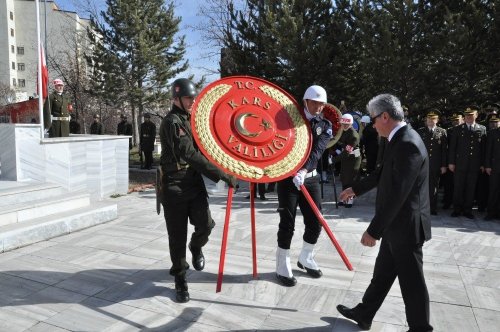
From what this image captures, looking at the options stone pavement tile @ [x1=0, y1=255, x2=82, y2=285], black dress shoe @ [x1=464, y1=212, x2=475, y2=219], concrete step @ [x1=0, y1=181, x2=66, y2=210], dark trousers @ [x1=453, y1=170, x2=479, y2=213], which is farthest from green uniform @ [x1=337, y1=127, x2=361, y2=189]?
stone pavement tile @ [x1=0, y1=255, x2=82, y2=285]

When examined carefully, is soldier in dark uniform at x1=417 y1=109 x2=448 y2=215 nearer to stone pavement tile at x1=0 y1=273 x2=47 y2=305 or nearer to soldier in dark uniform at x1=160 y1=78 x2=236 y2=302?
soldier in dark uniform at x1=160 y1=78 x2=236 y2=302

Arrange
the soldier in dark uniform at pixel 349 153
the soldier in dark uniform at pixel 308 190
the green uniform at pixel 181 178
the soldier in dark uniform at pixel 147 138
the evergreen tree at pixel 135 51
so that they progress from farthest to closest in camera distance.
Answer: the evergreen tree at pixel 135 51, the soldier in dark uniform at pixel 147 138, the soldier in dark uniform at pixel 349 153, the soldier in dark uniform at pixel 308 190, the green uniform at pixel 181 178

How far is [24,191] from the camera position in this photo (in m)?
6.08

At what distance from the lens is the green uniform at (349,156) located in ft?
27.4

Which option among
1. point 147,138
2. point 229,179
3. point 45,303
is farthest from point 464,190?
point 147,138

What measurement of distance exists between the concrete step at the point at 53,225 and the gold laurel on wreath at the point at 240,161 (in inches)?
120

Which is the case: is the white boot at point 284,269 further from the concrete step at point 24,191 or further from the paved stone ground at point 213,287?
the concrete step at point 24,191

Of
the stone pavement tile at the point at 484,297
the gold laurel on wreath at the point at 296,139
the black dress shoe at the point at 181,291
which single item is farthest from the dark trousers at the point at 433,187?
Result: the black dress shoe at the point at 181,291

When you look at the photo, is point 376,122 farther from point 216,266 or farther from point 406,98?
point 406,98

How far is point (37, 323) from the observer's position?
3270 mm

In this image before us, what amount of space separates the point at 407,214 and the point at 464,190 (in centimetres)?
562

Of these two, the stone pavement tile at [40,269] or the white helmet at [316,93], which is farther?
the stone pavement tile at [40,269]

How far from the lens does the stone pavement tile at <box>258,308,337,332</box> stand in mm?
3275

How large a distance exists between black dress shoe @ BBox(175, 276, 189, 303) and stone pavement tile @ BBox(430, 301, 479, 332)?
2104 millimetres
